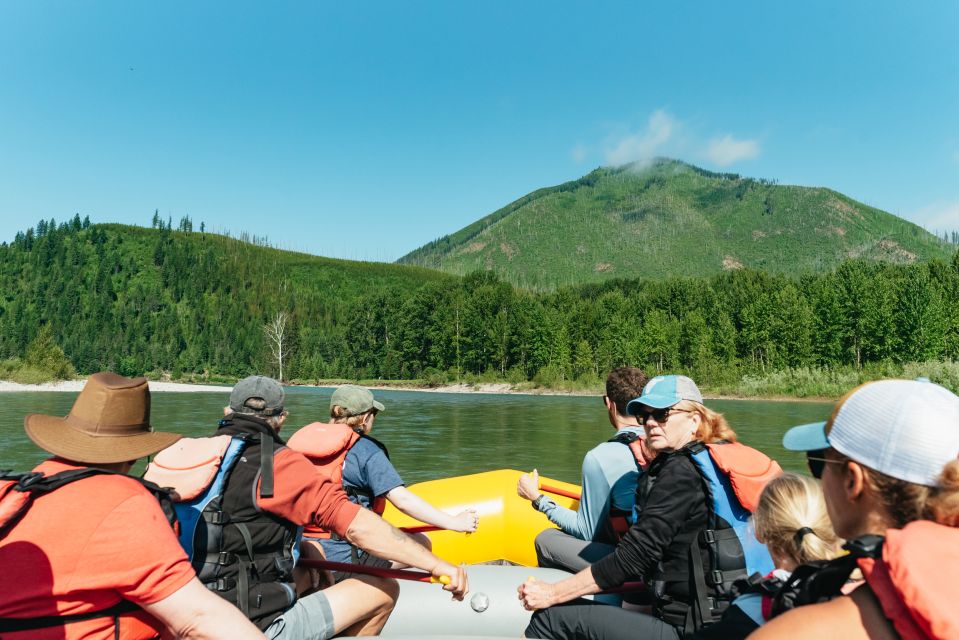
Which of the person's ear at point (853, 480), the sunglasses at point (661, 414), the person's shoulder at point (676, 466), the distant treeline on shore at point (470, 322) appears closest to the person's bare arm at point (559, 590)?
the person's shoulder at point (676, 466)

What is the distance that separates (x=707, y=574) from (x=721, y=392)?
49100 mm

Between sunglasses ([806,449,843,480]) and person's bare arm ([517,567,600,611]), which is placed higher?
sunglasses ([806,449,843,480])

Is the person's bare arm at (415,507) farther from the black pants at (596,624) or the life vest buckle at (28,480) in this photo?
the life vest buckle at (28,480)

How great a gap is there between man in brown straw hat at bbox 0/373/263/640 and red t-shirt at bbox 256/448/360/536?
1.98 ft

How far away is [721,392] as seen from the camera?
4872 cm

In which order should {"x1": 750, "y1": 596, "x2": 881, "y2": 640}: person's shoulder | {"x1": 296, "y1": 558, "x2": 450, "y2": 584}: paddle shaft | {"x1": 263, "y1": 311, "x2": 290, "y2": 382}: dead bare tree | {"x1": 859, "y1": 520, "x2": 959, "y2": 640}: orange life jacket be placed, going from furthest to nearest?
1. {"x1": 263, "y1": 311, "x2": 290, "y2": 382}: dead bare tree
2. {"x1": 296, "y1": 558, "x2": 450, "y2": 584}: paddle shaft
3. {"x1": 750, "y1": 596, "x2": 881, "y2": 640}: person's shoulder
4. {"x1": 859, "y1": 520, "x2": 959, "y2": 640}: orange life jacket

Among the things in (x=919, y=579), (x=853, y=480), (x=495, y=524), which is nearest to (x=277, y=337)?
(x=495, y=524)

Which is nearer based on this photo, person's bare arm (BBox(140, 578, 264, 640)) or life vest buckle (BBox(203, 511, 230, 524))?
person's bare arm (BBox(140, 578, 264, 640))

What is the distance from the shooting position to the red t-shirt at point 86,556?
1741mm

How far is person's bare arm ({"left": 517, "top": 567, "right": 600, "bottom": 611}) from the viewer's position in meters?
2.87

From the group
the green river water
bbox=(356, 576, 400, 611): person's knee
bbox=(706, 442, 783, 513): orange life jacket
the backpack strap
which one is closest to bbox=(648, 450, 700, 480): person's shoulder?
bbox=(706, 442, 783, 513): orange life jacket

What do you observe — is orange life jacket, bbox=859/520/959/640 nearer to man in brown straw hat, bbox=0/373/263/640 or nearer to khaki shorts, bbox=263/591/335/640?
man in brown straw hat, bbox=0/373/263/640

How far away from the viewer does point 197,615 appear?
6.31 ft

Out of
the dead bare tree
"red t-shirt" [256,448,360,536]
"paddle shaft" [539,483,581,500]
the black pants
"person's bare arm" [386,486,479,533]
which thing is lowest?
"paddle shaft" [539,483,581,500]
